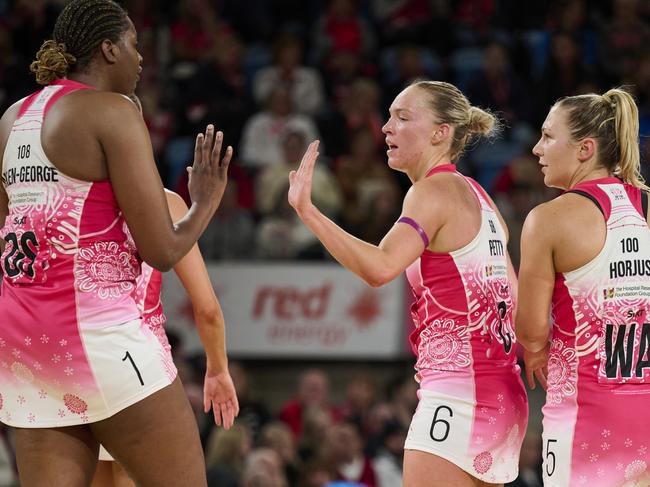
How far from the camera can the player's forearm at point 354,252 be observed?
389 centimetres

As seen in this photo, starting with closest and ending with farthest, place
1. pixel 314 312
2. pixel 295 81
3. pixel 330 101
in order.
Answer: pixel 314 312 < pixel 295 81 < pixel 330 101

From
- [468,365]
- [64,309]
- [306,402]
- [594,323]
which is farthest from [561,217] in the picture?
[306,402]

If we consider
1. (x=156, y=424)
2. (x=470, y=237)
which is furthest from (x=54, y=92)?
(x=470, y=237)

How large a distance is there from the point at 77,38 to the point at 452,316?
1.59 m

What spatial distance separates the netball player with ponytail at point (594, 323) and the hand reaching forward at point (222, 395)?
119 centimetres

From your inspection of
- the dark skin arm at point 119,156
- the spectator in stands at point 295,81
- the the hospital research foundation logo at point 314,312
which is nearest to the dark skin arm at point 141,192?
the dark skin arm at point 119,156

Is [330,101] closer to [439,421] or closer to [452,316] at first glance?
[452,316]

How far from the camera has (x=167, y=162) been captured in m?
11.1

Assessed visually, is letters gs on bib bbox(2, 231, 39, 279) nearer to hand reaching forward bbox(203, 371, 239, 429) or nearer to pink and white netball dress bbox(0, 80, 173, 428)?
pink and white netball dress bbox(0, 80, 173, 428)

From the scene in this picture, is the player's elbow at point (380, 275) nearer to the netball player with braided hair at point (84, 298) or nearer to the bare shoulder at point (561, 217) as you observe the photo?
the bare shoulder at point (561, 217)

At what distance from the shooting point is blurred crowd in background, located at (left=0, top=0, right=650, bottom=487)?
8.85 metres

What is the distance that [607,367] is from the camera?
383 centimetres

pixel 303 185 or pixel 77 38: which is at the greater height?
pixel 77 38

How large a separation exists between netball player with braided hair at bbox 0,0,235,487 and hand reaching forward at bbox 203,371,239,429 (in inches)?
33.8
